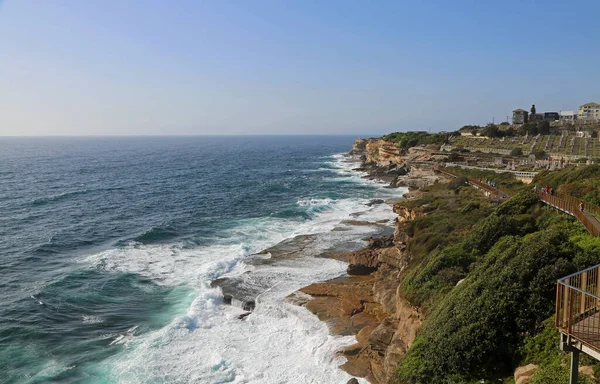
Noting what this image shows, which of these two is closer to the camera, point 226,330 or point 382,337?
point 382,337

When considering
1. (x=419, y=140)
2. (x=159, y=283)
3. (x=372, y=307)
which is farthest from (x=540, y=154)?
(x=159, y=283)

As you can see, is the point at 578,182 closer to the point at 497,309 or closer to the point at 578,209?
the point at 578,209

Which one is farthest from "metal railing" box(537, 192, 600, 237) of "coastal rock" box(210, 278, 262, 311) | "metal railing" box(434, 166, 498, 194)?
"coastal rock" box(210, 278, 262, 311)

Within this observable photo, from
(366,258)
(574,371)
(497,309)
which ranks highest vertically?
(574,371)

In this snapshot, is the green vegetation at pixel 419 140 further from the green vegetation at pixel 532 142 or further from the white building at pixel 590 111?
the white building at pixel 590 111

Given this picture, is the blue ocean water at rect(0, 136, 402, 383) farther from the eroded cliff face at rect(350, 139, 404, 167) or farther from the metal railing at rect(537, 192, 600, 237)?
the eroded cliff face at rect(350, 139, 404, 167)

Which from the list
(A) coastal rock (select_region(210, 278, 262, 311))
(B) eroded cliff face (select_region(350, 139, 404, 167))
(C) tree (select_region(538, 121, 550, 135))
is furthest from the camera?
(B) eroded cliff face (select_region(350, 139, 404, 167))
